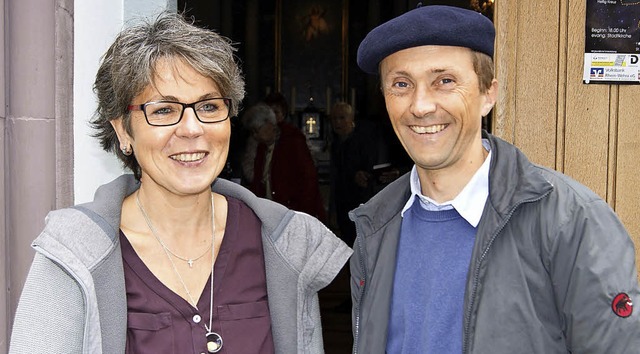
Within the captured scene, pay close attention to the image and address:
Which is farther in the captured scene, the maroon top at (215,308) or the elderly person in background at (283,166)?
the elderly person in background at (283,166)

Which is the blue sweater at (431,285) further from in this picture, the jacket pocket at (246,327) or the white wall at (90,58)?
the white wall at (90,58)

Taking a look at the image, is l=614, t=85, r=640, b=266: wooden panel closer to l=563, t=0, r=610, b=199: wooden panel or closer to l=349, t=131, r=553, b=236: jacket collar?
l=563, t=0, r=610, b=199: wooden panel

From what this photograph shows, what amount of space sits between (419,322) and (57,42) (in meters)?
1.70

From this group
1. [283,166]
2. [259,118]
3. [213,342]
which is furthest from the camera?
[259,118]

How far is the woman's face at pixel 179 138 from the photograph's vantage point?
2020 millimetres

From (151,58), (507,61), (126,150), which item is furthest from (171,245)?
(507,61)

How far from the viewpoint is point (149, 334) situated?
77.2 inches

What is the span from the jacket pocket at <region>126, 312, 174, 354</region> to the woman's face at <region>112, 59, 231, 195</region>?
0.35 metres

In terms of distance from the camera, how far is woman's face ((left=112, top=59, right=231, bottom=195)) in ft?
6.63

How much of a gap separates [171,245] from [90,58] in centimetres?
118

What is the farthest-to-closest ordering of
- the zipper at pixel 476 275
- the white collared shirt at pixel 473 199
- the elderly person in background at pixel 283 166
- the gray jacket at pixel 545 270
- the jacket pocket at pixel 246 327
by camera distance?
the elderly person in background at pixel 283 166 → the jacket pocket at pixel 246 327 → the white collared shirt at pixel 473 199 → the zipper at pixel 476 275 → the gray jacket at pixel 545 270

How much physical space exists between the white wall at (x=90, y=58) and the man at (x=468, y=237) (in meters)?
1.21

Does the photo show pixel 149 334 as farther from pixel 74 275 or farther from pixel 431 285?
pixel 431 285

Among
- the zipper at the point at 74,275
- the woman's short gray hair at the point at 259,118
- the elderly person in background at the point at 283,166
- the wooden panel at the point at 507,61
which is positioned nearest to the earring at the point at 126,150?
the zipper at the point at 74,275
